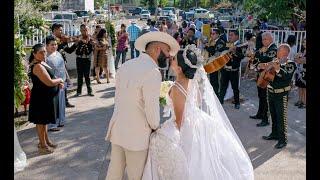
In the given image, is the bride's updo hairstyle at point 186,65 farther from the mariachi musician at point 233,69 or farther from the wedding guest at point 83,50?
the wedding guest at point 83,50

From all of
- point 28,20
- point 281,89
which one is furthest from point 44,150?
point 28,20

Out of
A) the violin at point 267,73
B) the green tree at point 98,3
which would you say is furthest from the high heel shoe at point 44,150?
the green tree at point 98,3

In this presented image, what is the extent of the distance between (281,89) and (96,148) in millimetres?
2964

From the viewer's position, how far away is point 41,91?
665 cm

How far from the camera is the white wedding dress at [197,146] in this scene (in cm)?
448

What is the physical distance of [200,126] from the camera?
4.96 metres

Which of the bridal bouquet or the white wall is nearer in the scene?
the bridal bouquet

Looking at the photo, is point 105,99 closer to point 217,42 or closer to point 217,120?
point 217,42

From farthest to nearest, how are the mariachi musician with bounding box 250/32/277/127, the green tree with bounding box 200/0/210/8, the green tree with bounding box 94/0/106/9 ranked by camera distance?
1. the green tree with bounding box 200/0/210/8
2. the green tree with bounding box 94/0/106/9
3. the mariachi musician with bounding box 250/32/277/127

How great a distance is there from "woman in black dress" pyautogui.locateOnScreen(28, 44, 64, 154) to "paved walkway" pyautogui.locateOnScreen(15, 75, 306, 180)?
56 centimetres

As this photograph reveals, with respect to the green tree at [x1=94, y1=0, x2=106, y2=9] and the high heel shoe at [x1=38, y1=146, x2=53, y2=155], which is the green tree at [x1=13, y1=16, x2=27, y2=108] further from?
the green tree at [x1=94, y1=0, x2=106, y2=9]

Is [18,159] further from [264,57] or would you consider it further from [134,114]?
[264,57]

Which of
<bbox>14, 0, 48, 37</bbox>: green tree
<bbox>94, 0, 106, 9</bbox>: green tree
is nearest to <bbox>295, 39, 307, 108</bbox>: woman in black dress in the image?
<bbox>14, 0, 48, 37</bbox>: green tree

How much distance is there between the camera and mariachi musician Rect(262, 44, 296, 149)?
23.4ft
